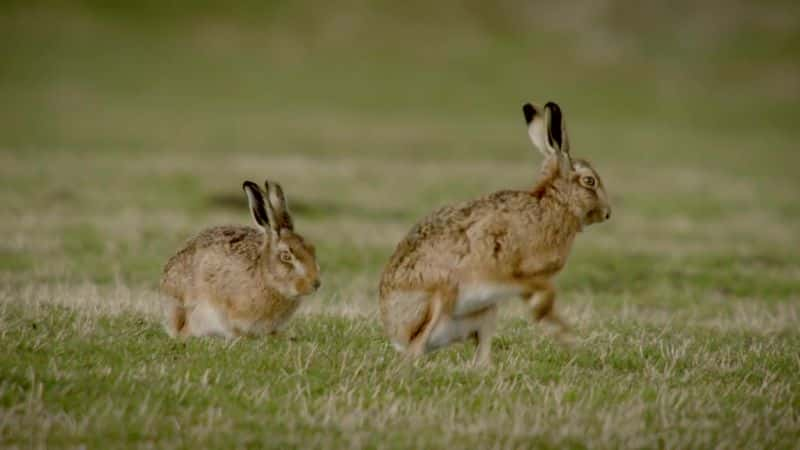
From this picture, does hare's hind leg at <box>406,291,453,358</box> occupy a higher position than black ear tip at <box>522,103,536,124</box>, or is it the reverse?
black ear tip at <box>522,103,536,124</box>

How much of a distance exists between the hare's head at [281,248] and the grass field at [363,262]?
0.51 m

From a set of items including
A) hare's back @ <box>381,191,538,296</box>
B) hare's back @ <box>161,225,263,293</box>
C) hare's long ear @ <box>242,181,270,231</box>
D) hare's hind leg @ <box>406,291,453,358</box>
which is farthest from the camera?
hare's back @ <box>161,225,263,293</box>

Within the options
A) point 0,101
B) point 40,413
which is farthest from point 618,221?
point 0,101

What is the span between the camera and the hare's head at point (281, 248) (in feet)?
31.1

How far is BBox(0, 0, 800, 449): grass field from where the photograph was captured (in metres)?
7.48

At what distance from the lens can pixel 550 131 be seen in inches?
369

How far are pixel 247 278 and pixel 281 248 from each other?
0.46m

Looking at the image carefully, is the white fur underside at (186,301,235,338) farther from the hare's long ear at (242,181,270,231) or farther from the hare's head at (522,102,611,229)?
the hare's head at (522,102,611,229)

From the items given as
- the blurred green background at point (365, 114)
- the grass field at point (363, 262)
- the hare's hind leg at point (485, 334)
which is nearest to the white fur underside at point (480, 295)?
the hare's hind leg at point (485, 334)

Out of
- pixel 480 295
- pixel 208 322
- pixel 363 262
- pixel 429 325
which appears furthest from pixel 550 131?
pixel 363 262

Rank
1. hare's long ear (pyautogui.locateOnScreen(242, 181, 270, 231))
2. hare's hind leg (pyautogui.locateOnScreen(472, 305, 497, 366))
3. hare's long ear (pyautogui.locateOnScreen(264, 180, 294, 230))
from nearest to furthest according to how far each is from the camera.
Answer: hare's hind leg (pyautogui.locateOnScreen(472, 305, 497, 366))
hare's long ear (pyautogui.locateOnScreen(242, 181, 270, 231))
hare's long ear (pyautogui.locateOnScreen(264, 180, 294, 230))

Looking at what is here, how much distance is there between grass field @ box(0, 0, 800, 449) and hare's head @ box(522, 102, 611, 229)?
1244mm

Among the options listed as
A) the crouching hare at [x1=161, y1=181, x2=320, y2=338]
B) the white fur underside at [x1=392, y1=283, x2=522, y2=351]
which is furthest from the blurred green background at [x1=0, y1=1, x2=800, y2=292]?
the white fur underside at [x1=392, y1=283, x2=522, y2=351]

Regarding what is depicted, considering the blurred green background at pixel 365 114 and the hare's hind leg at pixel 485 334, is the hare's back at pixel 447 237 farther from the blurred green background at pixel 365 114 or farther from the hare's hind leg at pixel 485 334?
the blurred green background at pixel 365 114
